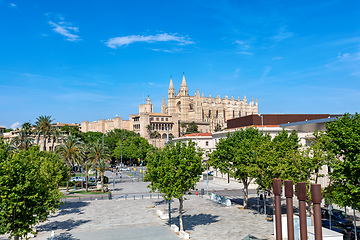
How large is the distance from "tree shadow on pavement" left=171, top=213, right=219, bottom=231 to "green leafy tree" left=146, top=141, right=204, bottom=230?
2.81 metres

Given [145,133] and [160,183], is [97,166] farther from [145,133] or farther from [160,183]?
[145,133]

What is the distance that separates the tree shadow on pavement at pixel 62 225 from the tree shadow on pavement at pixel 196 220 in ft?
28.0

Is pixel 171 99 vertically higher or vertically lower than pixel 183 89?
lower

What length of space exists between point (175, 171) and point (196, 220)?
282 inches

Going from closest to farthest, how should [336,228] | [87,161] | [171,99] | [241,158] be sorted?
[336,228] → [241,158] → [87,161] → [171,99]

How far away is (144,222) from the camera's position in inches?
1155

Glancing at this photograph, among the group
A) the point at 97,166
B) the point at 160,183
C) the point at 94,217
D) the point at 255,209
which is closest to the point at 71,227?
the point at 94,217

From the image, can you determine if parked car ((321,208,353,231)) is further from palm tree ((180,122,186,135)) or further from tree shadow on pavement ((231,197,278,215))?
palm tree ((180,122,186,135))

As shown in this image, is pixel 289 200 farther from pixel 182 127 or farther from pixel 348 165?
pixel 182 127

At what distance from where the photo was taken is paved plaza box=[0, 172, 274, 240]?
81.4 feet

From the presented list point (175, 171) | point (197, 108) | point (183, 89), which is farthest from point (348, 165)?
point (183, 89)

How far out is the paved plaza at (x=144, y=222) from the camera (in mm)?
24822

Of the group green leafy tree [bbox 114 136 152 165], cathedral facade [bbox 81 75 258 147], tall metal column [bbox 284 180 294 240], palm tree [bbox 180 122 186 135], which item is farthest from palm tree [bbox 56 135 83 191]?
palm tree [bbox 180 122 186 135]

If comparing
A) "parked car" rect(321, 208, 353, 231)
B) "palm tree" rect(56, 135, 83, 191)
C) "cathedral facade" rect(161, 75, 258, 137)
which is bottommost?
"parked car" rect(321, 208, 353, 231)
